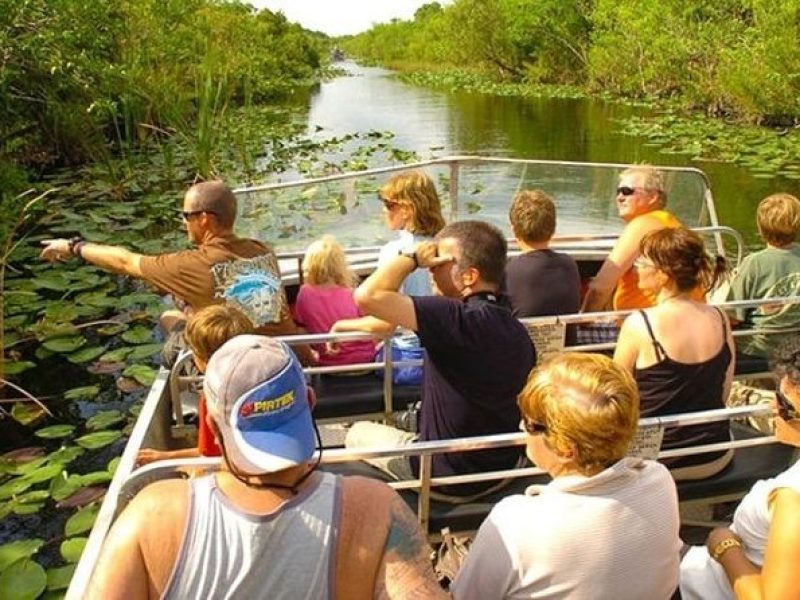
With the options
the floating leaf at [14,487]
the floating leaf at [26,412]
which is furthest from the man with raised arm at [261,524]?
the floating leaf at [26,412]

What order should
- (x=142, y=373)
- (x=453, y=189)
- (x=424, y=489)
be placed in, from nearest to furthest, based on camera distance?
1. (x=424, y=489)
2. (x=453, y=189)
3. (x=142, y=373)

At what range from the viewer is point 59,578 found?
3.30 m

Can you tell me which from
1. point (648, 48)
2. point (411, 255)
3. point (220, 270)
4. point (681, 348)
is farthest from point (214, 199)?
point (648, 48)

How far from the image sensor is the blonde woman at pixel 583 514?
1643 millimetres

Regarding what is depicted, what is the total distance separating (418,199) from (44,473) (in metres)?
2.49

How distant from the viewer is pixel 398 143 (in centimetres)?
1723

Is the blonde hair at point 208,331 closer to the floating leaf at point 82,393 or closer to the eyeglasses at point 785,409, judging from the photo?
the eyeglasses at point 785,409

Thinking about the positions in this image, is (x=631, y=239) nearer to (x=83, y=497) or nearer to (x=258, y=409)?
(x=258, y=409)

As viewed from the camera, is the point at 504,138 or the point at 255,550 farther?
the point at 504,138

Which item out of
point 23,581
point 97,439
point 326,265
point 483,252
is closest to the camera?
point 483,252

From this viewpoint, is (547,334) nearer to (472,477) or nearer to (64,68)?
(472,477)

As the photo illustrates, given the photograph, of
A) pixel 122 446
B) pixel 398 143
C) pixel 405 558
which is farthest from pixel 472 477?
pixel 398 143

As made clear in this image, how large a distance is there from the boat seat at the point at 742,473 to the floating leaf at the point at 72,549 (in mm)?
2537

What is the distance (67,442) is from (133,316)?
171cm
